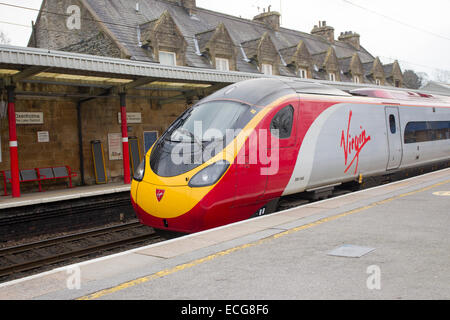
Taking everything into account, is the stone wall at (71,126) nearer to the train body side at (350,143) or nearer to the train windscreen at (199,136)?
the train windscreen at (199,136)

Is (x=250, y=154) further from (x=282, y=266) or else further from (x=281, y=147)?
(x=282, y=266)

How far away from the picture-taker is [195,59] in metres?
21.9

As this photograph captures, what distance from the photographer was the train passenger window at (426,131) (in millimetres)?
12344

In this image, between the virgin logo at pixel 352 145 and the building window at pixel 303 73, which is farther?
the building window at pixel 303 73

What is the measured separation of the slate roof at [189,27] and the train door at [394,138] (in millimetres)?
11495

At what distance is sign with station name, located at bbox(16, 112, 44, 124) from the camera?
13.2m

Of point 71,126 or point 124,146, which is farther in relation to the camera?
point 71,126

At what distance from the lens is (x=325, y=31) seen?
3791 centimetres

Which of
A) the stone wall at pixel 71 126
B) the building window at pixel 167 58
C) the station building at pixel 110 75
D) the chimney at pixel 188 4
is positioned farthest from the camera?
the chimney at pixel 188 4

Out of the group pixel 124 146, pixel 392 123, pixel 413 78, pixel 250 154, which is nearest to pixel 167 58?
pixel 124 146

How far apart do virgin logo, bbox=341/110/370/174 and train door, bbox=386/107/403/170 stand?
5.01 feet

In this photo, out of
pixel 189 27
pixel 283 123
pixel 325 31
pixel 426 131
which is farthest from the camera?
pixel 325 31

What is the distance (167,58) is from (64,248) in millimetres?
13466

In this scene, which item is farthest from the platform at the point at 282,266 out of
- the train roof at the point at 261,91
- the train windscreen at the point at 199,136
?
the train roof at the point at 261,91
